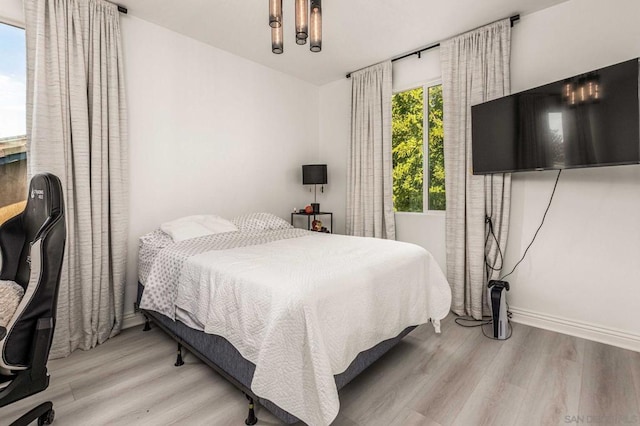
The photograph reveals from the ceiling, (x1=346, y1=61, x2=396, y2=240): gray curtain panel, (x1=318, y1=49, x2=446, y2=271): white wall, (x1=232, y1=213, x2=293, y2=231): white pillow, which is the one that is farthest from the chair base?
(x1=318, y1=49, x2=446, y2=271): white wall

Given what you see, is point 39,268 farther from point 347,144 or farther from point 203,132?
point 347,144

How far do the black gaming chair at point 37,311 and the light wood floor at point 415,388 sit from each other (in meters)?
0.50

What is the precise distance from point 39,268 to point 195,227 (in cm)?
147

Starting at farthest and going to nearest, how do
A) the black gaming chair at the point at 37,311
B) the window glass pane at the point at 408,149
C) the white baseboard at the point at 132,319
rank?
1. the window glass pane at the point at 408,149
2. the white baseboard at the point at 132,319
3. the black gaming chair at the point at 37,311

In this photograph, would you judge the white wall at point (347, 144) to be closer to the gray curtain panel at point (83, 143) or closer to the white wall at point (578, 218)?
the white wall at point (578, 218)

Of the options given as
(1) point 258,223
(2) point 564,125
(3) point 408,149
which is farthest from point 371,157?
(2) point 564,125

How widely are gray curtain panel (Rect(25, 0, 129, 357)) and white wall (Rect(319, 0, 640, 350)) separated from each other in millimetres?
3453

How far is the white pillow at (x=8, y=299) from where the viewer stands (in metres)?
1.18

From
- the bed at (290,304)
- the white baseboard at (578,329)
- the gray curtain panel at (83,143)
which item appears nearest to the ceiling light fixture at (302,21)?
the bed at (290,304)

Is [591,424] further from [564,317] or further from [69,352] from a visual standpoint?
[69,352]

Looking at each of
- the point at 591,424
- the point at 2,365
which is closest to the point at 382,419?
the point at 591,424

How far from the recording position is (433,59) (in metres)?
3.31

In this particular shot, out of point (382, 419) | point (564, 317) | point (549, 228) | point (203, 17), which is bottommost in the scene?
point (382, 419)

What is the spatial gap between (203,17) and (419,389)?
335 cm
